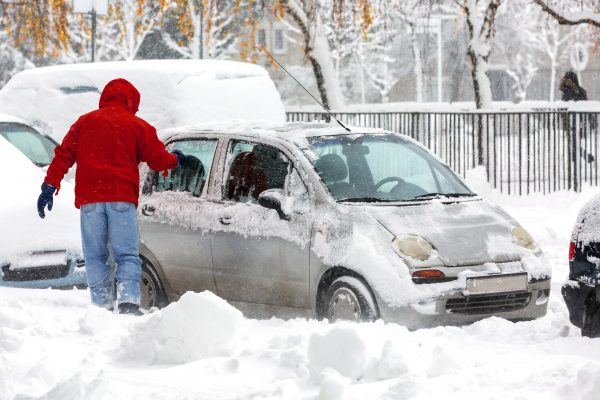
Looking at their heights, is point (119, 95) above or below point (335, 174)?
above

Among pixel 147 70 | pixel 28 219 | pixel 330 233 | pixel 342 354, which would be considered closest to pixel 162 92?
pixel 147 70

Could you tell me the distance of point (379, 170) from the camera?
878cm

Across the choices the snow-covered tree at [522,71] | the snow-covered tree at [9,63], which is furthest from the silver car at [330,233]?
the snow-covered tree at [522,71]

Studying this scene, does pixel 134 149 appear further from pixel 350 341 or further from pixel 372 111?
pixel 372 111

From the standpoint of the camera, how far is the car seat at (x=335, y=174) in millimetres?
8422

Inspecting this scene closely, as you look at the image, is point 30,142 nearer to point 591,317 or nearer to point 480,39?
point 591,317

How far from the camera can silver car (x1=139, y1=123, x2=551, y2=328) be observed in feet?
25.8

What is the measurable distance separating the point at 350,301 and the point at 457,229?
87 centimetres

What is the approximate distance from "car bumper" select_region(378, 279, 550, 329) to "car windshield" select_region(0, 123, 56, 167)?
25.6 ft

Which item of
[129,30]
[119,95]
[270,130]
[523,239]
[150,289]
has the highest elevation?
[129,30]

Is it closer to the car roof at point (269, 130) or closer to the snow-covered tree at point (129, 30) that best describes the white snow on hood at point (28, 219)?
the car roof at point (269, 130)

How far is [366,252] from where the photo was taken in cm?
787

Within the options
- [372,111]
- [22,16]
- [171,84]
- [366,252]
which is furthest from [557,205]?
[366,252]

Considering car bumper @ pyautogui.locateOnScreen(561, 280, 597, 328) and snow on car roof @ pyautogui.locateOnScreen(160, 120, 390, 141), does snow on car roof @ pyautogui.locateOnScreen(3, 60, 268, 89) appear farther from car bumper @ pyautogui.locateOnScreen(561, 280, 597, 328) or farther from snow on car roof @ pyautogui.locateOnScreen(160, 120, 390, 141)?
car bumper @ pyautogui.locateOnScreen(561, 280, 597, 328)
